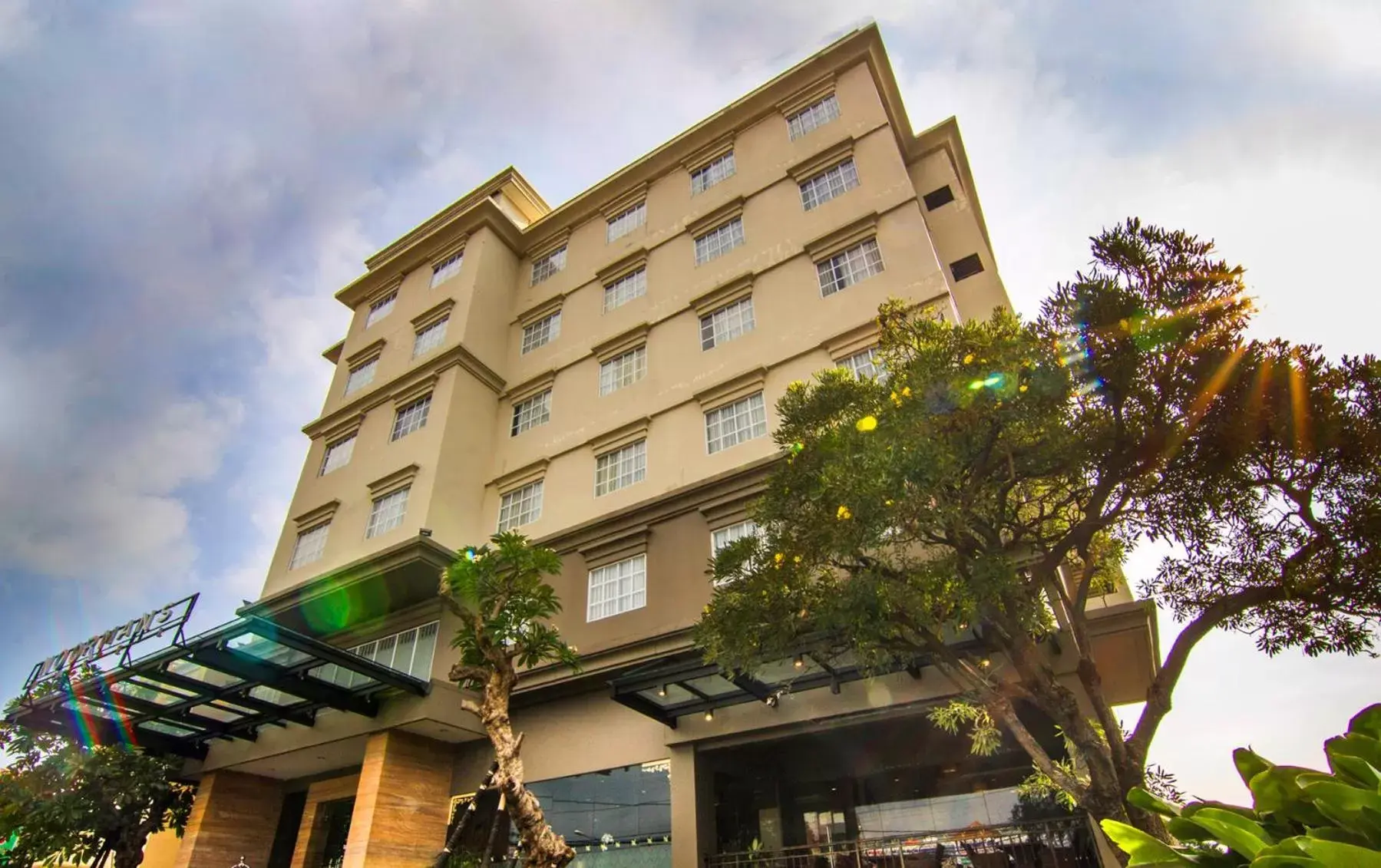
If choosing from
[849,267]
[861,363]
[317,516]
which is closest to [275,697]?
[317,516]

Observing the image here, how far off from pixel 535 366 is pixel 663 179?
281 inches

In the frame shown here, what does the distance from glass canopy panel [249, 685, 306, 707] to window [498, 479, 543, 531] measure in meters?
5.69

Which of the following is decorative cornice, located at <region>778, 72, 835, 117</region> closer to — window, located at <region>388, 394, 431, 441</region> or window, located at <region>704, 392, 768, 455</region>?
window, located at <region>704, 392, 768, 455</region>

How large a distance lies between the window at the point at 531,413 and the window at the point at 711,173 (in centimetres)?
757

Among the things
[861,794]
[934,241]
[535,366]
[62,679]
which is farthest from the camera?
[535,366]

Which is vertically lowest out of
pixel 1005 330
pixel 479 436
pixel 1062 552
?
pixel 1062 552

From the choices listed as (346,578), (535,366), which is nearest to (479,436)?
(535,366)

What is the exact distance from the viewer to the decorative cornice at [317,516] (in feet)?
65.1

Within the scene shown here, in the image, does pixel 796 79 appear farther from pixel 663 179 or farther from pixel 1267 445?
pixel 1267 445

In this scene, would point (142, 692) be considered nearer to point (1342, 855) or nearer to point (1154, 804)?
point (1154, 804)

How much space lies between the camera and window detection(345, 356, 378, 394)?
896 inches

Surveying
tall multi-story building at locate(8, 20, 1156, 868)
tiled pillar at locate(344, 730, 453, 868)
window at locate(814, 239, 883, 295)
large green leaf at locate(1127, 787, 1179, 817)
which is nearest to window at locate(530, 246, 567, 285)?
tall multi-story building at locate(8, 20, 1156, 868)

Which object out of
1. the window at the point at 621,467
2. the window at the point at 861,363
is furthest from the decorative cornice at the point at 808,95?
the window at the point at 621,467

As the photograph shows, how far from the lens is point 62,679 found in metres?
14.3
